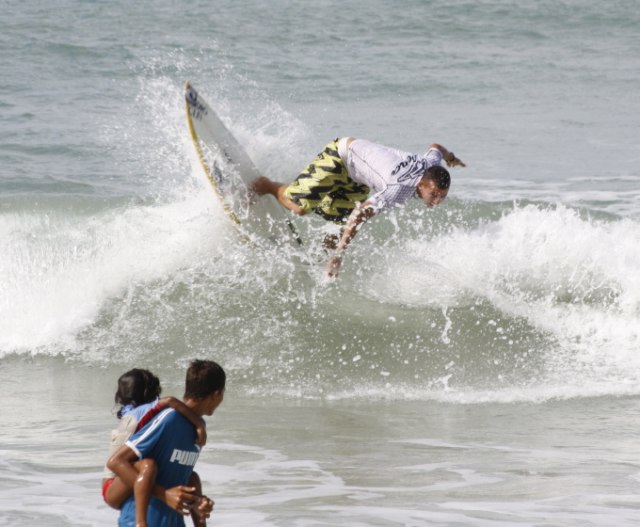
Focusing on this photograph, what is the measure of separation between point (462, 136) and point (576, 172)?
7.34ft

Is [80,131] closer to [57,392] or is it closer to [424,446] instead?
[57,392]

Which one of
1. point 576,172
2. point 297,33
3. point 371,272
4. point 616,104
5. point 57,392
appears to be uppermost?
point 297,33

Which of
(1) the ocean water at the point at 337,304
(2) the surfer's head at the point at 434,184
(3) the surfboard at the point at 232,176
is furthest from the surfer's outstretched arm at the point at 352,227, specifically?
(3) the surfboard at the point at 232,176

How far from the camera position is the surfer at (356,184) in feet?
24.6

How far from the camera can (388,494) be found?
468cm

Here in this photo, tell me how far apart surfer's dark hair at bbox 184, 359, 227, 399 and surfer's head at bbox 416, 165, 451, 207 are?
14.4ft

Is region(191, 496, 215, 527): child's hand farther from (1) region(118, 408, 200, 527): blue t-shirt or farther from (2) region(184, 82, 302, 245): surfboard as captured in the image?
(2) region(184, 82, 302, 245): surfboard

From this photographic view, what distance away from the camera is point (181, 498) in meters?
3.07

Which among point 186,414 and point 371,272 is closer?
A: point 186,414

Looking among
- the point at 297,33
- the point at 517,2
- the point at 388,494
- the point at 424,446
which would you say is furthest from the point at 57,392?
the point at 517,2

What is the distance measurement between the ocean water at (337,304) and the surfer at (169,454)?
1.14 meters

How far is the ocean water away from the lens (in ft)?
16.3

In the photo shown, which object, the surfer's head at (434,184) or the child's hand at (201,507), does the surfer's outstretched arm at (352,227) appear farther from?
the child's hand at (201,507)

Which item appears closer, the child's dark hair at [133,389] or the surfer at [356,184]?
the child's dark hair at [133,389]
